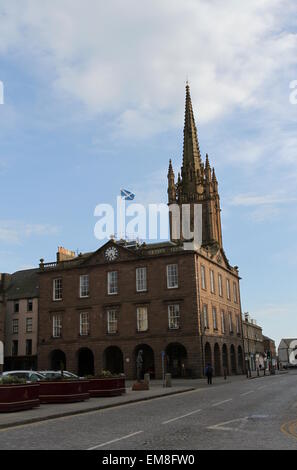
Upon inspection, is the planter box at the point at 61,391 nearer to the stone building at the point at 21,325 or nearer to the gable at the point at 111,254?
the gable at the point at 111,254

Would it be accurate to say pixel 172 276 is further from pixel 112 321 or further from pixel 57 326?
pixel 57 326

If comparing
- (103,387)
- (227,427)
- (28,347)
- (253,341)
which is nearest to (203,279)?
(28,347)

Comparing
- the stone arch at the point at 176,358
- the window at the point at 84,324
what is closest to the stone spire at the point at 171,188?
the window at the point at 84,324

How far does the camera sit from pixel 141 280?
169 ft

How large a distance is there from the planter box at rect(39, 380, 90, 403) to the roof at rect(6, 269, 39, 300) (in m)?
38.9

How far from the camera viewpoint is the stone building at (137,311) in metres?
48.8

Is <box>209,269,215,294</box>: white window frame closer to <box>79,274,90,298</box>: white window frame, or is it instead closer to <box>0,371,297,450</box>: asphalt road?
<box>79,274,90,298</box>: white window frame

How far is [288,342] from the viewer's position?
167 metres

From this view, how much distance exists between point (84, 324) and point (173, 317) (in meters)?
9.99

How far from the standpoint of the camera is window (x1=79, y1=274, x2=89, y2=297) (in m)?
53.9

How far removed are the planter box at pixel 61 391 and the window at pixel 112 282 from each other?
29.3 m

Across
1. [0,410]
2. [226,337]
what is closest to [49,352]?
[226,337]

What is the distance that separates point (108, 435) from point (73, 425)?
2748 millimetres

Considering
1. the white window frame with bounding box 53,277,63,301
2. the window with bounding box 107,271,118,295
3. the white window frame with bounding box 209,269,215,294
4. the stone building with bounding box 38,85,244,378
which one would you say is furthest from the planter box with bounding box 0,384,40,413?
the white window frame with bounding box 209,269,215,294
